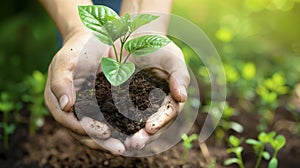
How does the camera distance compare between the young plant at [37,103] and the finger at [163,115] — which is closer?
the finger at [163,115]

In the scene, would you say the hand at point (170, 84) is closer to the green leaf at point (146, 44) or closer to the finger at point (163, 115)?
the finger at point (163, 115)

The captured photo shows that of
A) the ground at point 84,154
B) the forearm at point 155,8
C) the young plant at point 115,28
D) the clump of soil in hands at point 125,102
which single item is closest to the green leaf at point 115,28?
the young plant at point 115,28

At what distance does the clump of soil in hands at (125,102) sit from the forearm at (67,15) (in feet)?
1.08

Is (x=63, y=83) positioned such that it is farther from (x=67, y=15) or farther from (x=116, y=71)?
(x=67, y=15)

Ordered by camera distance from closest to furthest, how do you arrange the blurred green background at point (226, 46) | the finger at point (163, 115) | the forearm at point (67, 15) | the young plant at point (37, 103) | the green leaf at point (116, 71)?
the green leaf at point (116, 71), the finger at point (163, 115), the forearm at point (67, 15), the young plant at point (37, 103), the blurred green background at point (226, 46)

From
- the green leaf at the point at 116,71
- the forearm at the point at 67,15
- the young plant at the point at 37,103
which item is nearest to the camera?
the green leaf at the point at 116,71

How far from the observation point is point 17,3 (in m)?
2.48

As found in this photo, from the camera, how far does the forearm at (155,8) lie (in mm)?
1729

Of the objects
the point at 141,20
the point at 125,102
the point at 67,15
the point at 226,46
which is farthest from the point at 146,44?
the point at 226,46

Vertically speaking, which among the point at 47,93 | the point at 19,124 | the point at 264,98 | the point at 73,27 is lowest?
the point at 19,124

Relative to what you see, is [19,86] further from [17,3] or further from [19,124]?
[17,3]

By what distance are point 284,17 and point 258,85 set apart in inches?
32.7

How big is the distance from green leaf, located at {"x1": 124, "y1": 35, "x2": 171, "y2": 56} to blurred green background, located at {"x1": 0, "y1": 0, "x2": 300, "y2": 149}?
709 mm

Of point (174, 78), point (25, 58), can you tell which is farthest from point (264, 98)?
point (25, 58)
